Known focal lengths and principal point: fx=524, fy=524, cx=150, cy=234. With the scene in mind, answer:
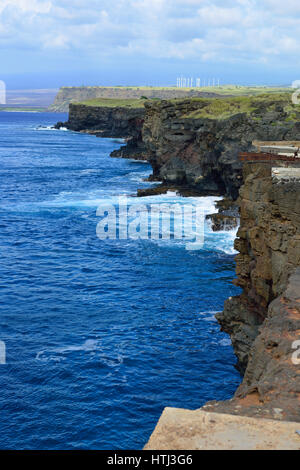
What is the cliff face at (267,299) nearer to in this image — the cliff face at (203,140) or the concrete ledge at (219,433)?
the concrete ledge at (219,433)

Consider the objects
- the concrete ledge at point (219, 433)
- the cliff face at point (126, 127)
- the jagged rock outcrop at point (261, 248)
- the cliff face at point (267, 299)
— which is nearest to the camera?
the concrete ledge at point (219, 433)

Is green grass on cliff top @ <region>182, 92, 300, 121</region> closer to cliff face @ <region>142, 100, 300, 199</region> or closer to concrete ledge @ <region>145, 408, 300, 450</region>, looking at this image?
cliff face @ <region>142, 100, 300, 199</region>

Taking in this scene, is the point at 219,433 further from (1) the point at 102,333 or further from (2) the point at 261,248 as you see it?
(1) the point at 102,333

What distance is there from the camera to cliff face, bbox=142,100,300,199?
6344 centimetres

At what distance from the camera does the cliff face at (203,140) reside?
6344cm

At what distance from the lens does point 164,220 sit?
189ft

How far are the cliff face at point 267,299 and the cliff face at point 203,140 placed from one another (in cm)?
3553

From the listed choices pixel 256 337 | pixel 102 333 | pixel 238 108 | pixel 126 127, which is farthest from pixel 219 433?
pixel 126 127

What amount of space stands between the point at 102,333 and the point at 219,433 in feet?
73.3

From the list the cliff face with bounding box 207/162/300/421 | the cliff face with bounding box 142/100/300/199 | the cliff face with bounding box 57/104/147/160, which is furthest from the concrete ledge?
the cliff face with bounding box 57/104/147/160

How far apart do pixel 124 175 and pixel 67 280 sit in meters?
58.8

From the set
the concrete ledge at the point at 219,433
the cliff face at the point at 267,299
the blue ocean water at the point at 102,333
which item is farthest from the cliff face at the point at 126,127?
the concrete ledge at the point at 219,433

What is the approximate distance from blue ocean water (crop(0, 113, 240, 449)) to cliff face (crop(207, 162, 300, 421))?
11.9 feet

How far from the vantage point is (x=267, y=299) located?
22172 millimetres
